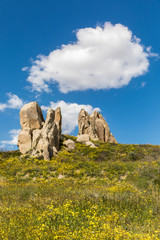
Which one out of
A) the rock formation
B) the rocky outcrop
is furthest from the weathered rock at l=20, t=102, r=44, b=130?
the rocky outcrop

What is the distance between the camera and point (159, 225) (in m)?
7.53

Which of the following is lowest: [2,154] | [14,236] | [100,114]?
[14,236]

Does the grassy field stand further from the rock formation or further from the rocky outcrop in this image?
the rocky outcrop

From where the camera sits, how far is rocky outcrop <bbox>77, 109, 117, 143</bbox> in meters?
56.1

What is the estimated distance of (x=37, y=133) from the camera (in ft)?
121

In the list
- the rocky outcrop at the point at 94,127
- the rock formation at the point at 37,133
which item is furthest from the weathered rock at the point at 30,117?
the rocky outcrop at the point at 94,127

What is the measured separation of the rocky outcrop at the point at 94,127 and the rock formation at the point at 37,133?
17.1 metres

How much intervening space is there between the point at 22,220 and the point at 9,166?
79.4ft

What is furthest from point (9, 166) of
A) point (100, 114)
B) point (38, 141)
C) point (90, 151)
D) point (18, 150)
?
point (100, 114)

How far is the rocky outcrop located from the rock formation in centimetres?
1712

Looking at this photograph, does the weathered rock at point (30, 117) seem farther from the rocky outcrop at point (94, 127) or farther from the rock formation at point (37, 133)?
the rocky outcrop at point (94, 127)

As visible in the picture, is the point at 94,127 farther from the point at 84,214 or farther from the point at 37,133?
the point at 84,214

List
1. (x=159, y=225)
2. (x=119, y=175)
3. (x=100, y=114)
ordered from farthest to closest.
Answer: (x=100, y=114) → (x=119, y=175) → (x=159, y=225)

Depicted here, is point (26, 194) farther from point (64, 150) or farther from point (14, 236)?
point (64, 150)
